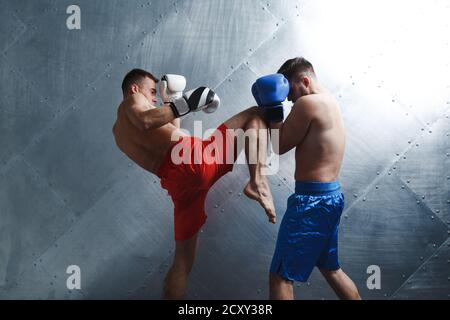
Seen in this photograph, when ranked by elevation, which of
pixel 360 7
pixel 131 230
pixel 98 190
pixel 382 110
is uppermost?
pixel 360 7

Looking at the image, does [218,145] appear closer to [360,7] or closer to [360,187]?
[360,187]

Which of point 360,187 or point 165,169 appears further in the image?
point 360,187

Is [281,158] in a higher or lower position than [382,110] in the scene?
lower

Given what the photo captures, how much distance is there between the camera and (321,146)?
7.99ft

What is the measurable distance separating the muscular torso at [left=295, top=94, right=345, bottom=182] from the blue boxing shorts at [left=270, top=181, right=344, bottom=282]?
51 mm

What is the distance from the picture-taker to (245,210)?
2.81 meters

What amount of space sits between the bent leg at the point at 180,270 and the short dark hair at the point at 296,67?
3.06 feet

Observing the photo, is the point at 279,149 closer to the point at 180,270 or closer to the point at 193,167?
the point at 193,167

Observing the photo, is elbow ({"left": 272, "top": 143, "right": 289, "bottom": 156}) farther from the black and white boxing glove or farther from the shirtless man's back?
the black and white boxing glove

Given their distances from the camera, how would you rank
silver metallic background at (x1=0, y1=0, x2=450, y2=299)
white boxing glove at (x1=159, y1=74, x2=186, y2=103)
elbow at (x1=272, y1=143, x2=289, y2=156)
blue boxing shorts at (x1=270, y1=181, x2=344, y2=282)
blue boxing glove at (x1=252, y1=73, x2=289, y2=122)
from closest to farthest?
blue boxing shorts at (x1=270, y1=181, x2=344, y2=282) → blue boxing glove at (x1=252, y1=73, x2=289, y2=122) → elbow at (x1=272, y1=143, x2=289, y2=156) → white boxing glove at (x1=159, y1=74, x2=186, y2=103) → silver metallic background at (x1=0, y1=0, x2=450, y2=299)

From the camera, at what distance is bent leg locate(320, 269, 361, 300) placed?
2.55 meters

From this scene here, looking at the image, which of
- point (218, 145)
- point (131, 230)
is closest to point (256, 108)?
point (218, 145)


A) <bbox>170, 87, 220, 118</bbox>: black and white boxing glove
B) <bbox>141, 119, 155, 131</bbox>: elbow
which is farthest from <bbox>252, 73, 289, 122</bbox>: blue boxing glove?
<bbox>141, 119, 155, 131</bbox>: elbow

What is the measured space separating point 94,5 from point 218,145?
110 cm
